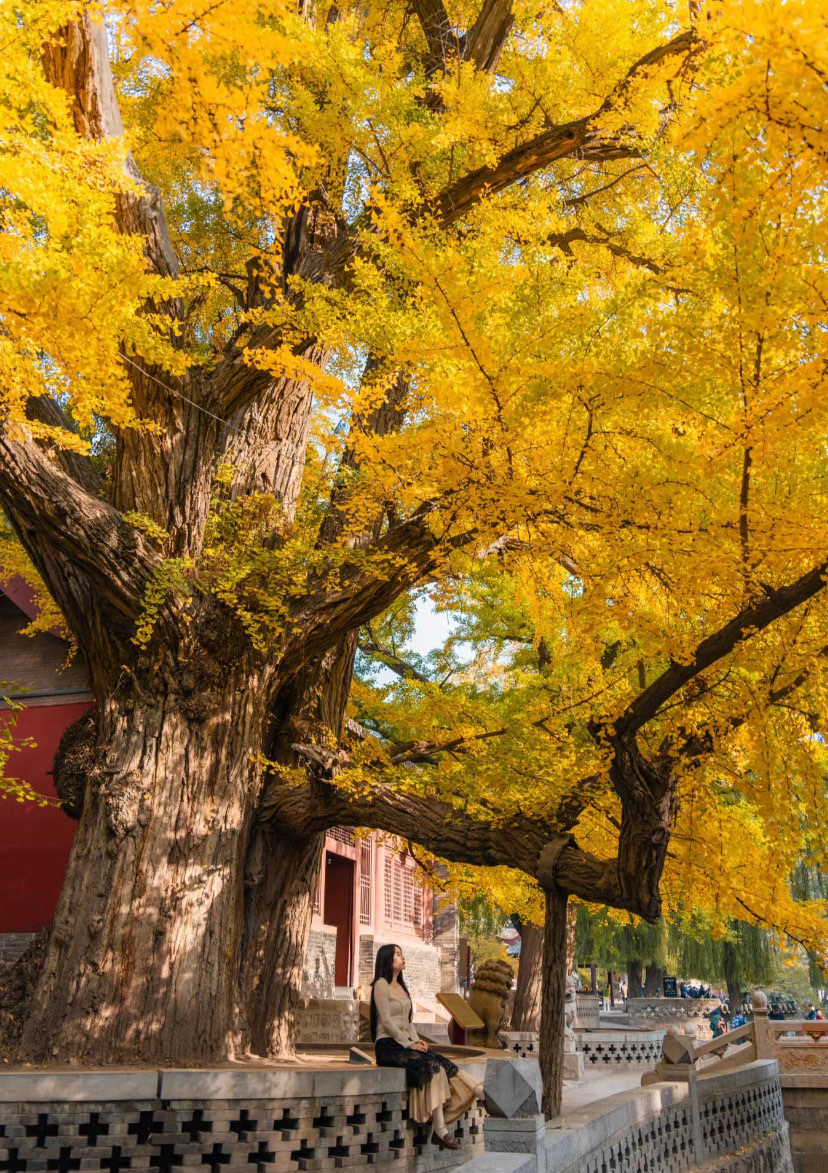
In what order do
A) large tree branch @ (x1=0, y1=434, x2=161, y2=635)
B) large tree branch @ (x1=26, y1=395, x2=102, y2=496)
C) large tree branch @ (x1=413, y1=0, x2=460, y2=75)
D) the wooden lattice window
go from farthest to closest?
the wooden lattice window
large tree branch @ (x1=413, y1=0, x2=460, y2=75)
large tree branch @ (x1=26, y1=395, x2=102, y2=496)
large tree branch @ (x1=0, y1=434, x2=161, y2=635)

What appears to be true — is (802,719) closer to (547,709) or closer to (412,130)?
(547,709)

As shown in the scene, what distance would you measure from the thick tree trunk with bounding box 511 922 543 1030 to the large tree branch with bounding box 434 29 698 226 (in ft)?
38.9

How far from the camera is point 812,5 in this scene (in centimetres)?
379

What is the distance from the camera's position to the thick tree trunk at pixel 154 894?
744 cm

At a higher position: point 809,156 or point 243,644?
point 809,156

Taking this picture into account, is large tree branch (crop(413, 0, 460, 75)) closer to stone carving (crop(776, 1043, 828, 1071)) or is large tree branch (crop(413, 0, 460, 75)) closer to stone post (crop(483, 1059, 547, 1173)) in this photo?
stone post (crop(483, 1059, 547, 1173))

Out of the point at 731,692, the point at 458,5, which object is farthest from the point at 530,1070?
the point at 458,5

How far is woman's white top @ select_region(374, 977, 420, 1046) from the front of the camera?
614 cm

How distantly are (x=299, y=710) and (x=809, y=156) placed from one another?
7.39 metres

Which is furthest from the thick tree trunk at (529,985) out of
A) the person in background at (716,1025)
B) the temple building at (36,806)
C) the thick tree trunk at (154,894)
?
the person in background at (716,1025)

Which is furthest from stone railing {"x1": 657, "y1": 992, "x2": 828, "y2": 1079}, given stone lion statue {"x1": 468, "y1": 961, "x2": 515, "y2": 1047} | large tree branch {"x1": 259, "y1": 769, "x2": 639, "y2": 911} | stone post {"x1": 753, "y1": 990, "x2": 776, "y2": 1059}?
large tree branch {"x1": 259, "y1": 769, "x2": 639, "y2": 911}

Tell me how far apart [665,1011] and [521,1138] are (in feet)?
87.0

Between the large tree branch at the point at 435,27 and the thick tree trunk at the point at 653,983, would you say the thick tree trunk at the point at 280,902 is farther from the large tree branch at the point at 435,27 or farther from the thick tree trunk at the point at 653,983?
the thick tree trunk at the point at 653,983

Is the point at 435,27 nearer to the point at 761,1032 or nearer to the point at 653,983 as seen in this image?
the point at 761,1032
